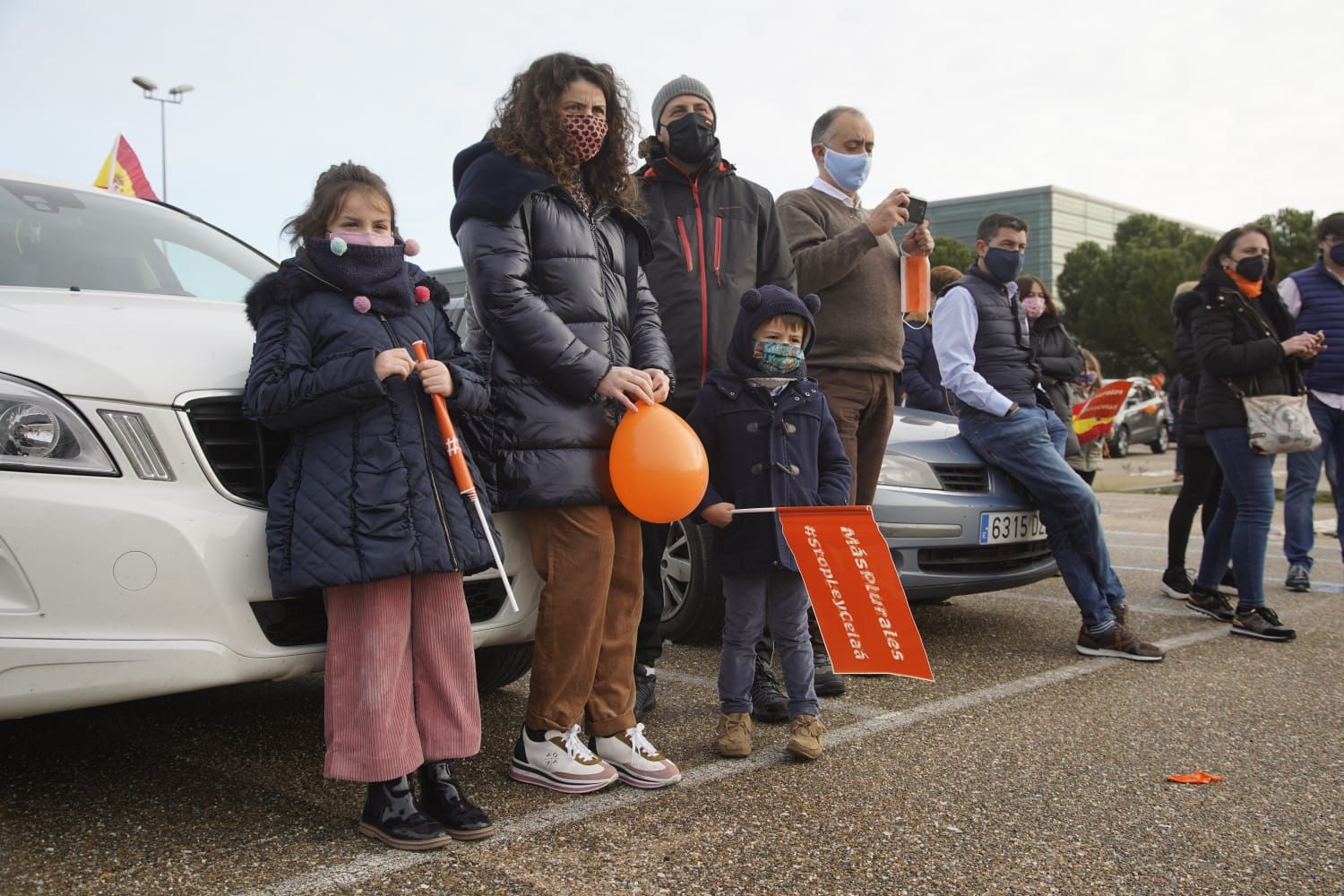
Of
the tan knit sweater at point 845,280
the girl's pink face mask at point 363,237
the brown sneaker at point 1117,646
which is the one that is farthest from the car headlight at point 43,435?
the brown sneaker at point 1117,646

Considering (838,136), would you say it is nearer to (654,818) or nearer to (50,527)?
(654,818)

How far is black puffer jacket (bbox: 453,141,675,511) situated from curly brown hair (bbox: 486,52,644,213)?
0.21 feet

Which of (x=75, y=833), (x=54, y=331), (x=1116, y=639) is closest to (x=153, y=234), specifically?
(x=54, y=331)

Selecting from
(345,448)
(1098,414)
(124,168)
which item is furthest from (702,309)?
(124,168)

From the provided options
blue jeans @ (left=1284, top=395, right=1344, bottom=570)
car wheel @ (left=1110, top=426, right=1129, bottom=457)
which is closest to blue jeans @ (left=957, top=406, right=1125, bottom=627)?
blue jeans @ (left=1284, top=395, right=1344, bottom=570)

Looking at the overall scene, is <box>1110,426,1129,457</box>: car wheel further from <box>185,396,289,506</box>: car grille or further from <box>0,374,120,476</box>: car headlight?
<box>0,374,120,476</box>: car headlight

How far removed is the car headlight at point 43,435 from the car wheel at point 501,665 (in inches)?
54.1

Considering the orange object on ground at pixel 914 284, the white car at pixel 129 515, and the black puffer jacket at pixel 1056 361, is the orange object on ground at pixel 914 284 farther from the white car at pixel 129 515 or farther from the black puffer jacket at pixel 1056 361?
the white car at pixel 129 515

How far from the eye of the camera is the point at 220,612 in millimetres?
2504

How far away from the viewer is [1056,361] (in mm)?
6430

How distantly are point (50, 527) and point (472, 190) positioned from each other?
1273 millimetres

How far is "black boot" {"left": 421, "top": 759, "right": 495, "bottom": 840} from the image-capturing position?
2572 mm

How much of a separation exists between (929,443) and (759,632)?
1821mm

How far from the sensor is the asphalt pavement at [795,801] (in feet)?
7.76
